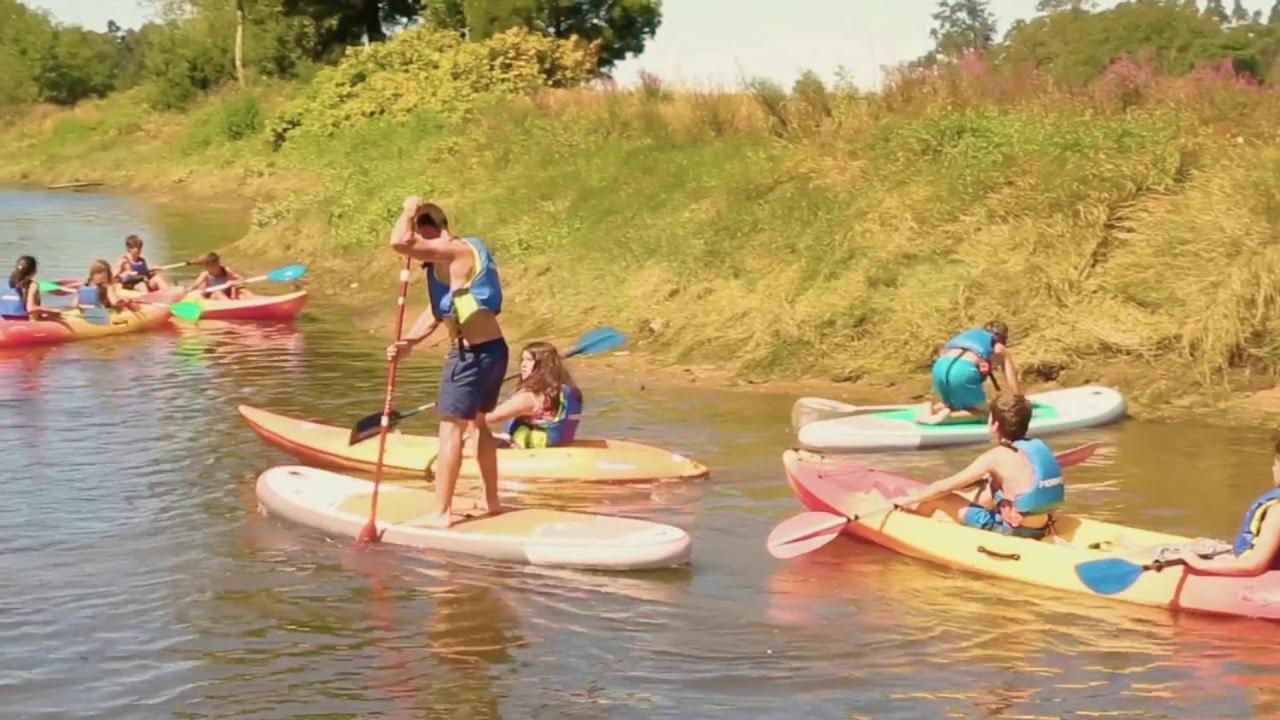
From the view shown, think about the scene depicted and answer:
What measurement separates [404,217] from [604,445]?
281 cm

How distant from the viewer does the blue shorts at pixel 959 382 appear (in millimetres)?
10094

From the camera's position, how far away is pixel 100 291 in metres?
16.3

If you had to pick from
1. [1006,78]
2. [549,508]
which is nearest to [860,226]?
[1006,78]

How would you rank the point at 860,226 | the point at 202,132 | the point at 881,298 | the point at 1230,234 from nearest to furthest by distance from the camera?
the point at 1230,234
the point at 881,298
the point at 860,226
the point at 202,132

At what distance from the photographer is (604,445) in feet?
31.0

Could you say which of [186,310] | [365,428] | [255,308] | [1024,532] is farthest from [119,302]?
[1024,532]

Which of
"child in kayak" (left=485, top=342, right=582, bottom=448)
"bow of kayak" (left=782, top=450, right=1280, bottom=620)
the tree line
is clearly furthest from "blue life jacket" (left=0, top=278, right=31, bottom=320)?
the tree line

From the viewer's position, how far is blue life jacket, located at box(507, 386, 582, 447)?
9.43 m

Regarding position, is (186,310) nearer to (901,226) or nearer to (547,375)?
(901,226)

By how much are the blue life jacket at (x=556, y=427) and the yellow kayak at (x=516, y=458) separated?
3.9 inches

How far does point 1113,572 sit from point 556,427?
144 inches

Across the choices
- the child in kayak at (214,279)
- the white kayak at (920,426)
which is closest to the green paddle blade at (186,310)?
the child in kayak at (214,279)

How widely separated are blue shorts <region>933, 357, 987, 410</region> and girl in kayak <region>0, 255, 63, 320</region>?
29.1 ft

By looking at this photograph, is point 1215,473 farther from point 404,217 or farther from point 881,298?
point 404,217
